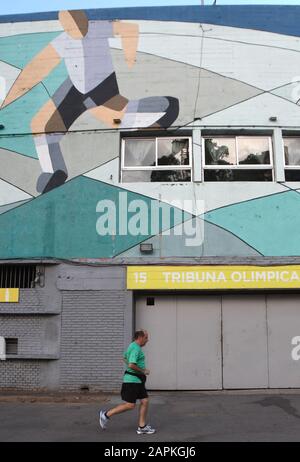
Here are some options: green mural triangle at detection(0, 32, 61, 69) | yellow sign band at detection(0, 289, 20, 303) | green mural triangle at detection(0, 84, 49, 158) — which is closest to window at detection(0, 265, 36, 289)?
yellow sign band at detection(0, 289, 20, 303)

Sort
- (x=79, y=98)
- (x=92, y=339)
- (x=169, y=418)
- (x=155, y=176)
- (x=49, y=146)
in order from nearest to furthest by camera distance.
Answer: (x=169, y=418) → (x=92, y=339) → (x=155, y=176) → (x=49, y=146) → (x=79, y=98)

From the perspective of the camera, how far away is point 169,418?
8.88 meters

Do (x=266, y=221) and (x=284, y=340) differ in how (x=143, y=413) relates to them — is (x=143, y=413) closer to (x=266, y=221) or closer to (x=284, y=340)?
(x=284, y=340)

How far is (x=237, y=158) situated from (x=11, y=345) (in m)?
6.71

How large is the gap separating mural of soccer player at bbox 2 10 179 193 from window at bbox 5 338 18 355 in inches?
137

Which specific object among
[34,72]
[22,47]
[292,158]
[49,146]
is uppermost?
[22,47]

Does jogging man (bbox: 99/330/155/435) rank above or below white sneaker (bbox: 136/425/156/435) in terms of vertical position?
above

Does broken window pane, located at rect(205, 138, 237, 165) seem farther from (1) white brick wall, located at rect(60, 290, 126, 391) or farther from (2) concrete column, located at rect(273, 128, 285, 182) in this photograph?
(1) white brick wall, located at rect(60, 290, 126, 391)

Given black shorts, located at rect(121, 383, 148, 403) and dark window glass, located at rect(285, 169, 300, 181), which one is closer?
black shorts, located at rect(121, 383, 148, 403)

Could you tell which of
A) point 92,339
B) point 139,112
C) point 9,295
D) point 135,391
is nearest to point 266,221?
point 139,112

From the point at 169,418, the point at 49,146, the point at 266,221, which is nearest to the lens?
the point at 169,418

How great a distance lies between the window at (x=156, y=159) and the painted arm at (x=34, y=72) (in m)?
2.55

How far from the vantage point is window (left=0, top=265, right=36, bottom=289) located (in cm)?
1195
